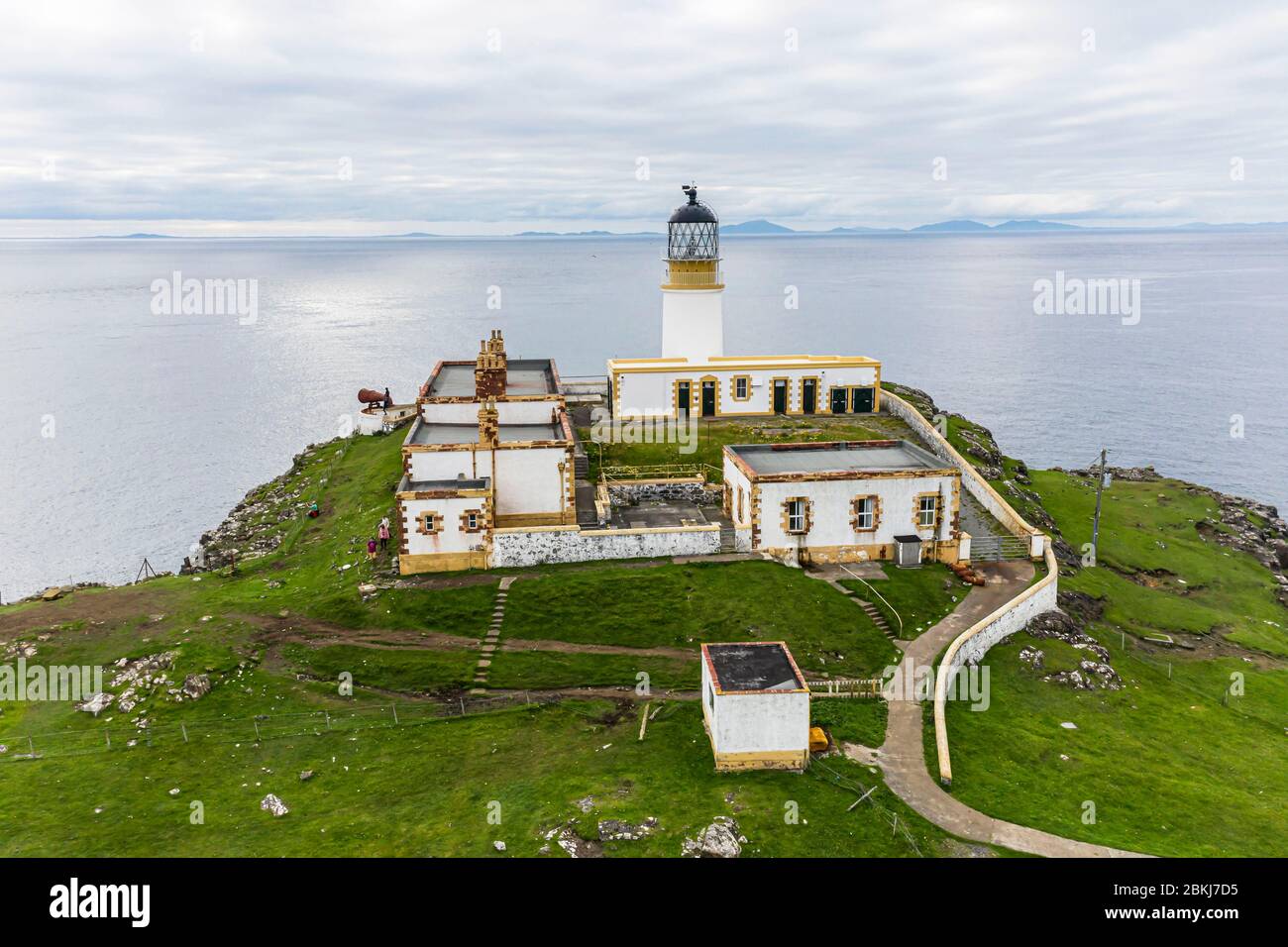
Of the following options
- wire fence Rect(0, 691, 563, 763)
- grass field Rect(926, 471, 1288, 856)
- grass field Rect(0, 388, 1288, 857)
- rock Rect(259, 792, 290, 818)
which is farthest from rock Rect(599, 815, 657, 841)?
grass field Rect(926, 471, 1288, 856)

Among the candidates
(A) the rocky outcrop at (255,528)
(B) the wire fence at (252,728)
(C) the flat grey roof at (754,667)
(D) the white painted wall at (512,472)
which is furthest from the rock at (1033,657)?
(A) the rocky outcrop at (255,528)

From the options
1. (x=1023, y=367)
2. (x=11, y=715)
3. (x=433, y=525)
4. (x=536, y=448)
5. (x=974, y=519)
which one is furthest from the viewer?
(x=1023, y=367)

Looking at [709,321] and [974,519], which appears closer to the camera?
[974,519]

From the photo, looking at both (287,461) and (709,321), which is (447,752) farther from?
(287,461)

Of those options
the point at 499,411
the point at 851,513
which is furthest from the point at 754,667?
the point at 499,411

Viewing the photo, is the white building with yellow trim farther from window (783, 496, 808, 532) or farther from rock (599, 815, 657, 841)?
rock (599, 815, 657, 841)

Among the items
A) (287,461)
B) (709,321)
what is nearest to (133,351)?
(287,461)

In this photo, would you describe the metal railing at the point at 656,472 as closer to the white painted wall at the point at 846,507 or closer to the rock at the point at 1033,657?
the white painted wall at the point at 846,507
